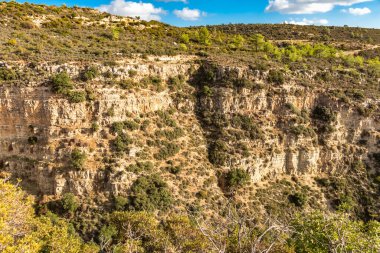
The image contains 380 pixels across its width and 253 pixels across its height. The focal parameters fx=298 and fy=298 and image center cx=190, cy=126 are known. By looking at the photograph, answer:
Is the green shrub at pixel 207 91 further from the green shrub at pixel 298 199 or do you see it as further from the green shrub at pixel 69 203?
the green shrub at pixel 69 203

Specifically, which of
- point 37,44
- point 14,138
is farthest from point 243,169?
point 37,44

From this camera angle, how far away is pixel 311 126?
148ft

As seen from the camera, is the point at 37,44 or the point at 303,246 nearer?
the point at 303,246

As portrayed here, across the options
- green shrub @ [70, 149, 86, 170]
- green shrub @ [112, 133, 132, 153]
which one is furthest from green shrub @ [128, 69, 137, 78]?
green shrub @ [70, 149, 86, 170]

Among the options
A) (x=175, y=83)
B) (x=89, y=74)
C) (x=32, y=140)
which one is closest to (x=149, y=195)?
(x=32, y=140)

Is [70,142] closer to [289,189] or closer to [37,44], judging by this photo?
[37,44]

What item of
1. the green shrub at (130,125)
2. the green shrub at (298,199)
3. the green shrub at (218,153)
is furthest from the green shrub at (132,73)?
the green shrub at (298,199)

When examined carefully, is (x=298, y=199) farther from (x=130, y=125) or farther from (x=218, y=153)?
(x=130, y=125)

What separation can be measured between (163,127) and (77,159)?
12029 millimetres

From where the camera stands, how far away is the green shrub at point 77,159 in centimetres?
3331

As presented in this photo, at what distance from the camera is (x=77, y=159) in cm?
3353

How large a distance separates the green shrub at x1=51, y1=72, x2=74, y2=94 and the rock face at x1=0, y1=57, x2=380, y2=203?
97 cm

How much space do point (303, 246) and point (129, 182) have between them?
21.2 metres

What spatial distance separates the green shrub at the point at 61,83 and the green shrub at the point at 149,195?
44.3 ft
